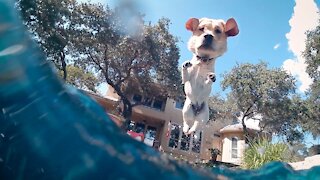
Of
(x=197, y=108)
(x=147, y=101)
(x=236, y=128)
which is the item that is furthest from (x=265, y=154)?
(x=236, y=128)

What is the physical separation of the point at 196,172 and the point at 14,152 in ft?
1.57

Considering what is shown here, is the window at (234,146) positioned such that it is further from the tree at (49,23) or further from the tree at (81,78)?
the tree at (49,23)

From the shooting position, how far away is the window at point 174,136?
803 inches

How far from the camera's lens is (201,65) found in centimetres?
505

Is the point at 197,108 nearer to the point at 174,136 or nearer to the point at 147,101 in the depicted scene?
the point at 147,101

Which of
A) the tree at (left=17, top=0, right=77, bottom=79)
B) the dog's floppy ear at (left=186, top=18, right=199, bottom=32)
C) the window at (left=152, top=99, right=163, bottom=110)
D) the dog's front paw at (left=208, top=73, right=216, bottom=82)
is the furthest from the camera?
the window at (left=152, top=99, right=163, bottom=110)

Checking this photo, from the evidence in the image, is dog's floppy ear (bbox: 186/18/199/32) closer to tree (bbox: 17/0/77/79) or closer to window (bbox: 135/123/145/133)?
tree (bbox: 17/0/77/79)

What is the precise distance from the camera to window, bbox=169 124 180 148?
20.4m

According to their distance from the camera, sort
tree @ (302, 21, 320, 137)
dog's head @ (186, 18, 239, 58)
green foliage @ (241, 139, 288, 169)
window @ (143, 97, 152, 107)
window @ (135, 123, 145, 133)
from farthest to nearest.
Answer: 1. window @ (135, 123, 145, 133)
2. window @ (143, 97, 152, 107)
3. tree @ (302, 21, 320, 137)
4. green foliage @ (241, 139, 288, 169)
5. dog's head @ (186, 18, 239, 58)

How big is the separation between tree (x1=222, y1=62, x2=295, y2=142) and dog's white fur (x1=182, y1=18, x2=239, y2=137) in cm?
1500

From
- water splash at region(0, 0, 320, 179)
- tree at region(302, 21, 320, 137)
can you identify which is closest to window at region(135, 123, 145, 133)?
tree at region(302, 21, 320, 137)

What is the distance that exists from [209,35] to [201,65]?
49 centimetres

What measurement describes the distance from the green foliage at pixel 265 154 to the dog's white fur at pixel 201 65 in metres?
2.77

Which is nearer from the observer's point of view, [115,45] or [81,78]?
[115,45]
